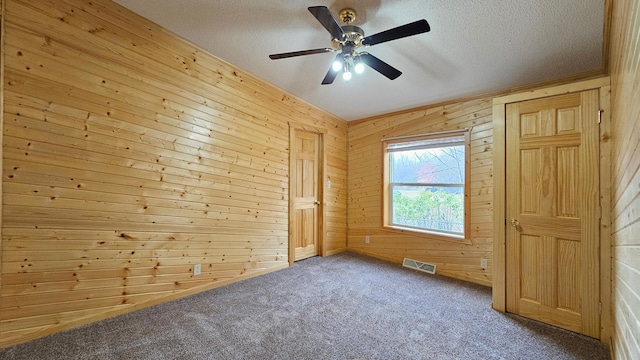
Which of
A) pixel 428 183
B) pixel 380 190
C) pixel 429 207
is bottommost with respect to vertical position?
pixel 429 207

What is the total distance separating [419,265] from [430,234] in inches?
19.3

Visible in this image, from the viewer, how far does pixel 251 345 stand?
6.24 ft

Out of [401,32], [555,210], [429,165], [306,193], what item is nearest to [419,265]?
[429,165]

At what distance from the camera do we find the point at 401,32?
5.59 ft

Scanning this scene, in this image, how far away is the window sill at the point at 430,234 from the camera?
338 cm

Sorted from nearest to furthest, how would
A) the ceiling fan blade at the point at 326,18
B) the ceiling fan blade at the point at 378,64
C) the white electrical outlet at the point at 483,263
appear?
the ceiling fan blade at the point at 326,18 → the ceiling fan blade at the point at 378,64 → the white electrical outlet at the point at 483,263

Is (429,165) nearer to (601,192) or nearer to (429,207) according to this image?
(429,207)

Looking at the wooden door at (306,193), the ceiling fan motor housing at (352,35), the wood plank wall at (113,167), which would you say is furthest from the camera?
the wooden door at (306,193)

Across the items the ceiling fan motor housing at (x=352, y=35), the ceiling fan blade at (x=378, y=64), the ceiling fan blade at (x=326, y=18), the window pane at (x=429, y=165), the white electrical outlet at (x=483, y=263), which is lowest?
the white electrical outlet at (x=483, y=263)

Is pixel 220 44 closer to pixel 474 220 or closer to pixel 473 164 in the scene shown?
pixel 473 164

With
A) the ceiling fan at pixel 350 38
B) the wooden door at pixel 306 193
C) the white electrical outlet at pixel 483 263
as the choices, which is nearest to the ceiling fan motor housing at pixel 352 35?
the ceiling fan at pixel 350 38

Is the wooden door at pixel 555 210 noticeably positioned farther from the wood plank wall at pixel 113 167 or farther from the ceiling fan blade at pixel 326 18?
the wood plank wall at pixel 113 167

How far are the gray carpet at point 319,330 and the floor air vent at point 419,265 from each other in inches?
23.7

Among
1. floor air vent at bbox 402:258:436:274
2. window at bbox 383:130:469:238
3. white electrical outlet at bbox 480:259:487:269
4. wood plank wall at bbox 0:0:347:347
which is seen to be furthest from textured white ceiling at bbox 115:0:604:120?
floor air vent at bbox 402:258:436:274
